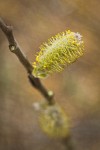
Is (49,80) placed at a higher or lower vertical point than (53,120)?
lower

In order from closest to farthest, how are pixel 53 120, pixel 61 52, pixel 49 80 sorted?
pixel 61 52 < pixel 53 120 < pixel 49 80

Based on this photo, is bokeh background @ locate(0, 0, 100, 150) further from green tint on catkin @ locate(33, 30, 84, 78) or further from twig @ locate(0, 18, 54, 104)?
green tint on catkin @ locate(33, 30, 84, 78)

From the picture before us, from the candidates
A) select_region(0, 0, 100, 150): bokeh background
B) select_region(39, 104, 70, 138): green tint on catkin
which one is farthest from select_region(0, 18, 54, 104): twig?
select_region(0, 0, 100, 150): bokeh background

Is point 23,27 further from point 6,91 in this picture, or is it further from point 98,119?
point 98,119

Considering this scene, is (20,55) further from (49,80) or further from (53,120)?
(49,80)

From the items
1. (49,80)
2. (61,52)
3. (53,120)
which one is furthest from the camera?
(49,80)

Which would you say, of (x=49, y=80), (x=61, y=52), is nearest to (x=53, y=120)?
(x=61, y=52)
